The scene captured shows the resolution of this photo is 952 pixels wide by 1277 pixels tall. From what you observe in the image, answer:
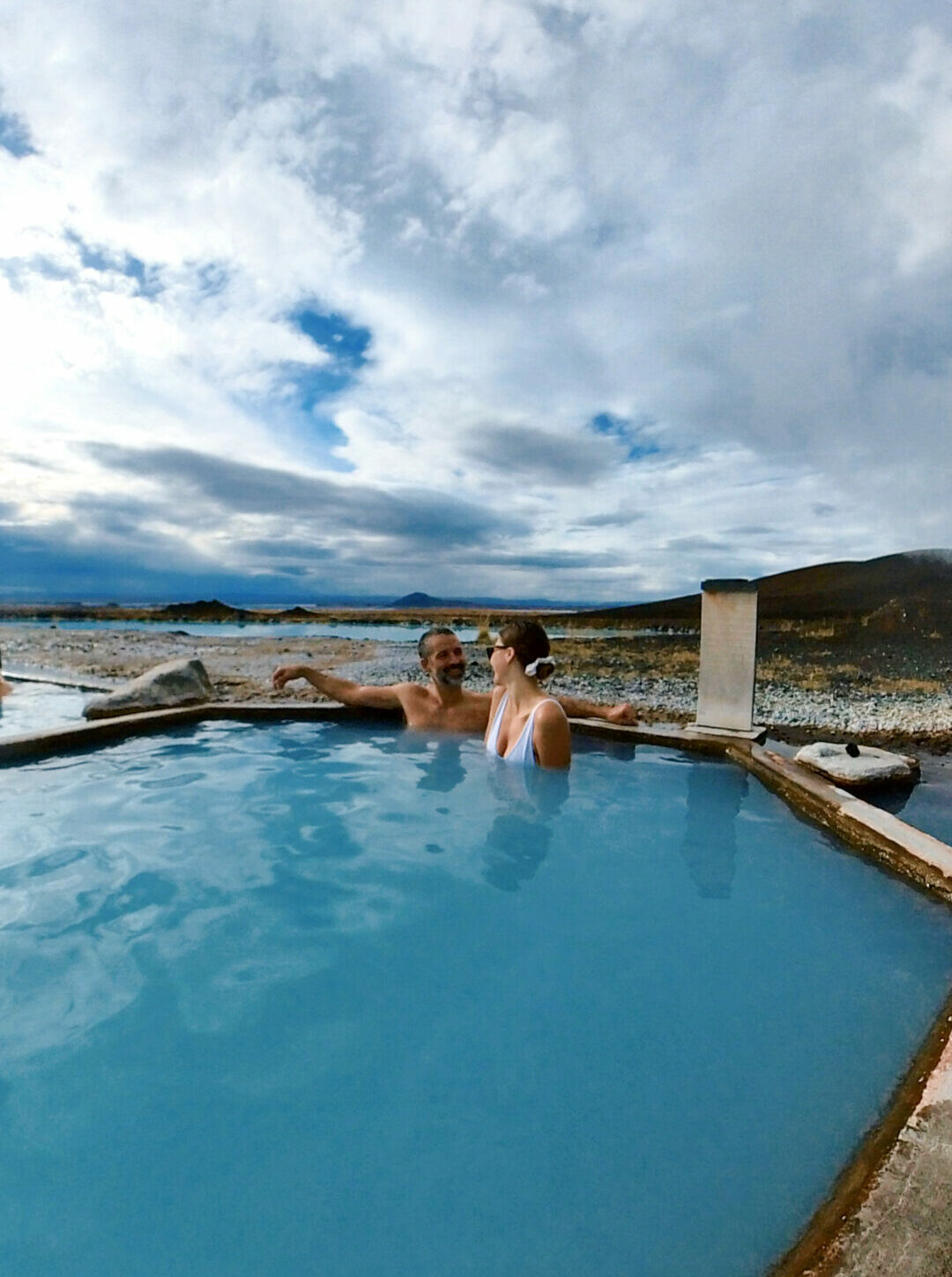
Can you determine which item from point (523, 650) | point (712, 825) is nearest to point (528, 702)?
point (523, 650)

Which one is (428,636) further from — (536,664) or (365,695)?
(536,664)

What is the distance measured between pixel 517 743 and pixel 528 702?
0.34 m

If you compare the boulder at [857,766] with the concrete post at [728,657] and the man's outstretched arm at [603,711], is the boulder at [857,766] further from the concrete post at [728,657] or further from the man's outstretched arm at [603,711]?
the man's outstretched arm at [603,711]

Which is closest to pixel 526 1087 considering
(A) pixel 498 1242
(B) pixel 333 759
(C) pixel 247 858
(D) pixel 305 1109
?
(A) pixel 498 1242

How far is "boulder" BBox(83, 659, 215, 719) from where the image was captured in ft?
22.8

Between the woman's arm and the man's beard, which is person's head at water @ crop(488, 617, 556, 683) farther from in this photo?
the man's beard

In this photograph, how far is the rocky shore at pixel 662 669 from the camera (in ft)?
26.6

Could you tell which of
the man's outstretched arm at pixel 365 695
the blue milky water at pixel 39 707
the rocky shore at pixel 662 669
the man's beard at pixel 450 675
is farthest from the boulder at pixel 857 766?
the blue milky water at pixel 39 707

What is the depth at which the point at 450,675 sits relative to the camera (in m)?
6.03

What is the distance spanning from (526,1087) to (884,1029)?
116 centimetres

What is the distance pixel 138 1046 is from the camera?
7.24 feet

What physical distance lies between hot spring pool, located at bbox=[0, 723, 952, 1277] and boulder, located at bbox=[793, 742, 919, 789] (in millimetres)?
944

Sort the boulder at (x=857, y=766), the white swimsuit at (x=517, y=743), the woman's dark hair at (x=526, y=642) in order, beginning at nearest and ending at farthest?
1. the woman's dark hair at (x=526, y=642)
2. the white swimsuit at (x=517, y=743)
3. the boulder at (x=857, y=766)

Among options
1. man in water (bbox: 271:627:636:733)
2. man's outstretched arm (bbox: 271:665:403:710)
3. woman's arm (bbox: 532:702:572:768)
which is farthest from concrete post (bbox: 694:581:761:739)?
man's outstretched arm (bbox: 271:665:403:710)
